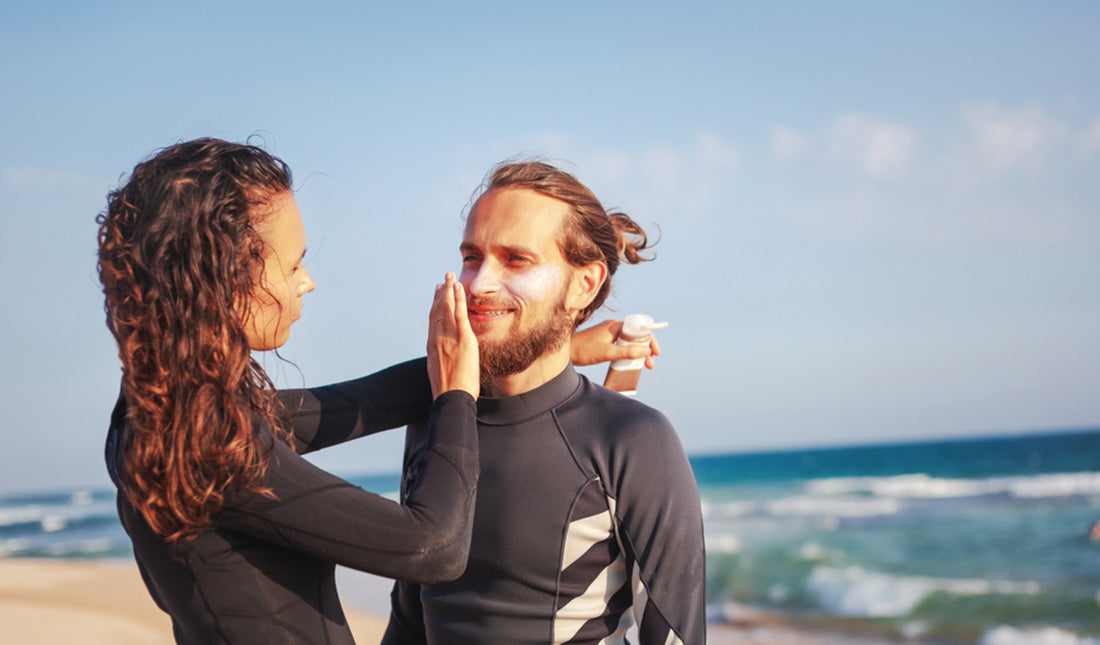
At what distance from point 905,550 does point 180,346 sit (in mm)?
18468

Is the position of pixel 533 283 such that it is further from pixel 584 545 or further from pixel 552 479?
pixel 584 545

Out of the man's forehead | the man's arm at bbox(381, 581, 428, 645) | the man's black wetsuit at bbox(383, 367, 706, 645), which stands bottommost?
the man's arm at bbox(381, 581, 428, 645)

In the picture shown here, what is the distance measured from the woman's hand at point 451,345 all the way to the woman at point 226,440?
6cm

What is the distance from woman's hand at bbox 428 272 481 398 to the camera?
2227 mm

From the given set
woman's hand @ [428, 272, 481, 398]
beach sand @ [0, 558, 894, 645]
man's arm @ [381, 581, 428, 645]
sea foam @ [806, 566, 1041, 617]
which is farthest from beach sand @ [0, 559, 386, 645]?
woman's hand @ [428, 272, 481, 398]

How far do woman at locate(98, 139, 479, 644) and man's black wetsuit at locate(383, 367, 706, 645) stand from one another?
1.88ft

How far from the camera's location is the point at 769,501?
29.0m

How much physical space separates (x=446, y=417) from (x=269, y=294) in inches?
20.0

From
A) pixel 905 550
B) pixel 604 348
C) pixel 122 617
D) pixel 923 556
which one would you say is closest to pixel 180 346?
pixel 604 348

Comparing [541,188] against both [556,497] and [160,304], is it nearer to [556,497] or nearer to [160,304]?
[556,497]

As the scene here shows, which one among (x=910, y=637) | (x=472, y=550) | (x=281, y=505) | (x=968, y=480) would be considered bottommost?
(x=968, y=480)

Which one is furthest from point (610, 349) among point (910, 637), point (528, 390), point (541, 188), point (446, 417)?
point (910, 637)

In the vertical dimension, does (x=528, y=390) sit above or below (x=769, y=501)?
above

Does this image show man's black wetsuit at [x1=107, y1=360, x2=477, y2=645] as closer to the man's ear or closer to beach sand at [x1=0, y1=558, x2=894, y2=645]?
the man's ear
